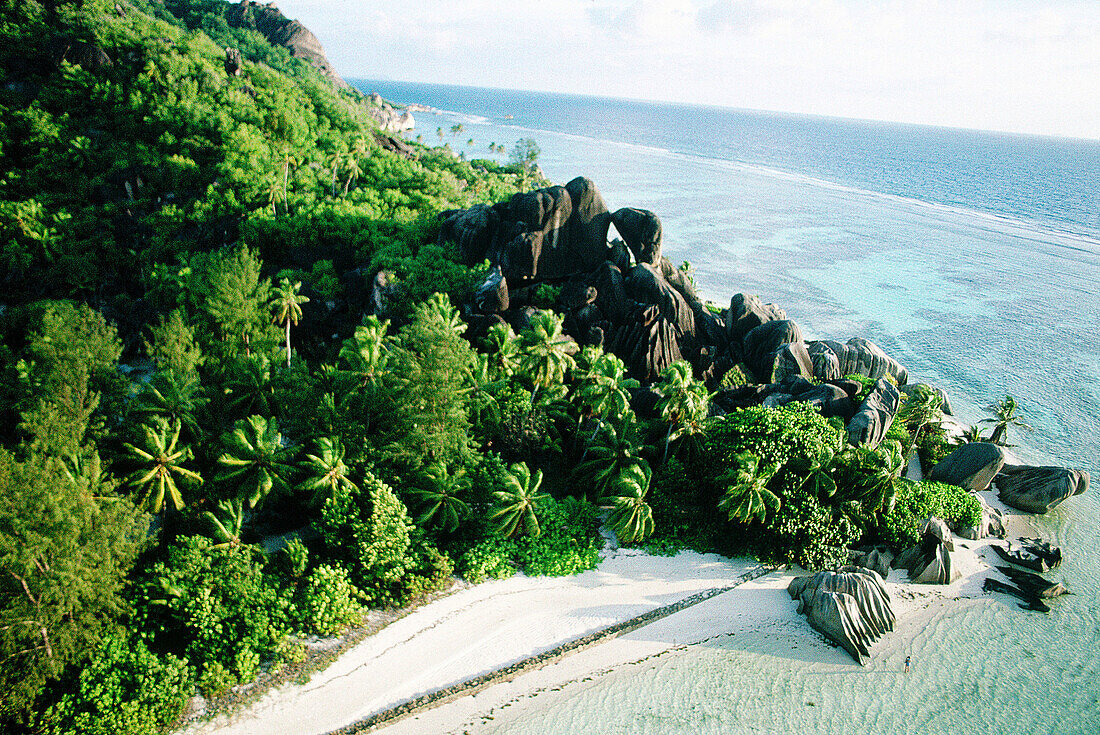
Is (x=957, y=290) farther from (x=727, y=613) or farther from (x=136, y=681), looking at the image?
(x=136, y=681)

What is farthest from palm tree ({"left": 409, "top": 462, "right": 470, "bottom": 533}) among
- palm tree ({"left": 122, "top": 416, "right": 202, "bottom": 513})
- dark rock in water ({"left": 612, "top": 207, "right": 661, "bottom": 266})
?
dark rock in water ({"left": 612, "top": 207, "right": 661, "bottom": 266})

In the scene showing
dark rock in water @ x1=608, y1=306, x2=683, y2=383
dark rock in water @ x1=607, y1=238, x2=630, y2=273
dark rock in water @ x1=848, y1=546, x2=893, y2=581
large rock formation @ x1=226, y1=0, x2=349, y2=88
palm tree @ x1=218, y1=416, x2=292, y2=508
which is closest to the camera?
palm tree @ x1=218, y1=416, x2=292, y2=508

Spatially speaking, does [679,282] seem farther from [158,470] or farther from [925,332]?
[158,470]

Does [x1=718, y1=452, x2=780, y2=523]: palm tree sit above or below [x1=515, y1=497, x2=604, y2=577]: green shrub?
above

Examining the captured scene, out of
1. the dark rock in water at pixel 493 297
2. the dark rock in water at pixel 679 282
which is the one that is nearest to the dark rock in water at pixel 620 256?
the dark rock in water at pixel 679 282

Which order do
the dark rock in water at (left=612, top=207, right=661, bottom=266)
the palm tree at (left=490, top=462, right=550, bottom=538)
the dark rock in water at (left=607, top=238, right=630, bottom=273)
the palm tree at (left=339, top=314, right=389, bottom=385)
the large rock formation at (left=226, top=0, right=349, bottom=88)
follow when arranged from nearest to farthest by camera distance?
the palm tree at (left=490, top=462, right=550, bottom=538), the palm tree at (left=339, top=314, right=389, bottom=385), the dark rock in water at (left=612, top=207, right=661, bottom=266), the dark rock in water at (left=607, top=238, right=630, bottom=273), the large rock formation at (left=226, top=0, right=349, bottom=88)

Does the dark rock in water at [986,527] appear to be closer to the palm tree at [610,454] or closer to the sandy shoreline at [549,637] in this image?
the sandy shoreline at [549,637]

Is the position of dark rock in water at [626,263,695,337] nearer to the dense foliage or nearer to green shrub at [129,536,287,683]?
the dense foliage
